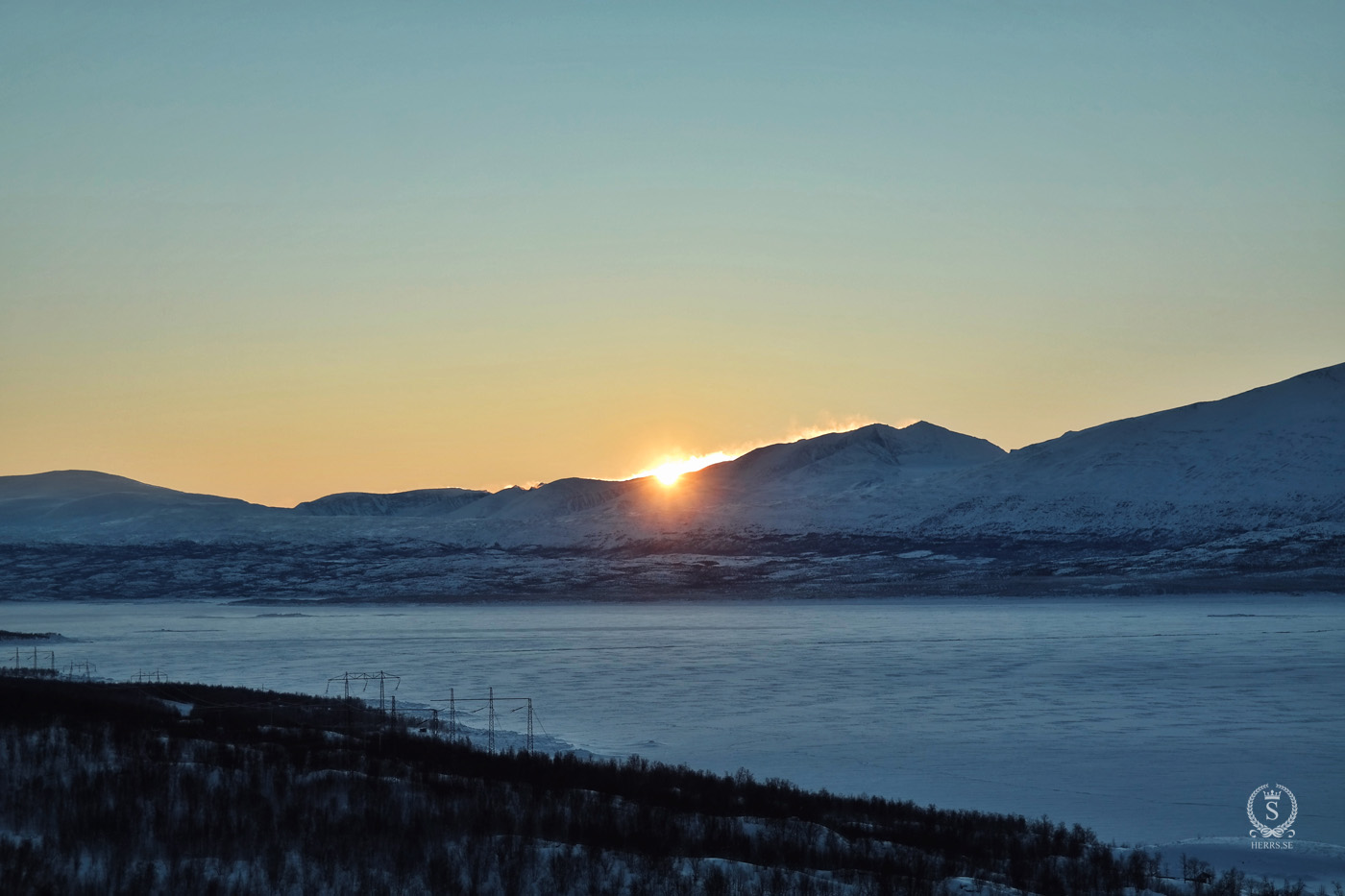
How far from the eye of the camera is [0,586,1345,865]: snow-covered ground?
1973 centimetres

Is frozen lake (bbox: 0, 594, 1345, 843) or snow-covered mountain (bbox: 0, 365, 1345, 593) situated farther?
snow-covered mountain (bbox: 0, 365, 1345, 593)

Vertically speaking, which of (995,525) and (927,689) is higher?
(995,525)

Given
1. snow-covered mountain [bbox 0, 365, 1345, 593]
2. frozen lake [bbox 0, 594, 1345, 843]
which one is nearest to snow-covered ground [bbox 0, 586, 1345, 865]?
frozen lake [bbox 0, 594, 1345, 843]

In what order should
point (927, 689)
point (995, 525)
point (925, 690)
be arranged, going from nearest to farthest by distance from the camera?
point (925, 690)
point (927, 689)
point (995, 525)

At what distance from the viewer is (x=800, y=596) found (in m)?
110

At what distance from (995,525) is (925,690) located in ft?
442

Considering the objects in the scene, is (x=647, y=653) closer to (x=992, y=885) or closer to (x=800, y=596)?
(x=992, y=885)

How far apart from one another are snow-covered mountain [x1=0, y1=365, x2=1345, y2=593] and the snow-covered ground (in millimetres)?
64321

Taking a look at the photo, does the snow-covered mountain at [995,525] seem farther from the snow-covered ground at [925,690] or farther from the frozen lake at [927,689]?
the frozen lake at [927,689]

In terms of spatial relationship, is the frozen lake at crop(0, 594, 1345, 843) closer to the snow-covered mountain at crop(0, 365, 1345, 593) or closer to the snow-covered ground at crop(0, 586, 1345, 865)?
the snow-covered ground at crop(0, 586, 1345, 865)

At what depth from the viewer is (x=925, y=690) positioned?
1318 inches

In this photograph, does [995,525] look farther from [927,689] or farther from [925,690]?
[925,690]

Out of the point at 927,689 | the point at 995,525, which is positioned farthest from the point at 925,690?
Answer: the point at 995,525

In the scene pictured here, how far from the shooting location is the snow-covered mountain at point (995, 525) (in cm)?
13862
